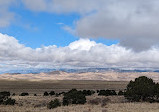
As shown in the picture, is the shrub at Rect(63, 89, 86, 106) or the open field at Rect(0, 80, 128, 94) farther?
the open field at Rect(0, 80, 128, 94)

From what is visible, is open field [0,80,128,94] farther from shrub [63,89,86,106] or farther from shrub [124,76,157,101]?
shrub [124,76,157,101]

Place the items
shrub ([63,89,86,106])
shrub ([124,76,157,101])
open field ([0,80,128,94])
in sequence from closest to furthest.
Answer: shrub ([63,89,86,106])
shrub ([124,76,157,101])
open field ([0,80,128,94])

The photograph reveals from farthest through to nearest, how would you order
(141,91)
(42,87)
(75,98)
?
Answer: 1. (42,87)
2. (141,91)
3. (75,98)

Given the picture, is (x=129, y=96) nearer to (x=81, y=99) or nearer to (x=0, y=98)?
(x=81, y=99)

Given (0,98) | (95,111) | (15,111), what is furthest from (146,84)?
(0,98)

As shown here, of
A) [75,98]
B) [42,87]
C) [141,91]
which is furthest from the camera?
[42,87]

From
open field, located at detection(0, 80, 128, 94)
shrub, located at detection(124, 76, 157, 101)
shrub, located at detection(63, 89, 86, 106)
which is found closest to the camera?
shrub, located at detection(63, 89, 86, 106)

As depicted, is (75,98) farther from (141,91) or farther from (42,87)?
(42,87)

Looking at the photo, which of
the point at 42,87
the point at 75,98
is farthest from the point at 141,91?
the point at 42,87

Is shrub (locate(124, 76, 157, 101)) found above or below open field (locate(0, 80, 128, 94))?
above

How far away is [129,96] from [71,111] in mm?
14902

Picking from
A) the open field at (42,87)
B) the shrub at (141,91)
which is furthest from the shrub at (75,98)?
the open field at (42,87)

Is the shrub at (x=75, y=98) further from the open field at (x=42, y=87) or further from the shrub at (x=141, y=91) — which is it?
the open field at (x=42, y=87)

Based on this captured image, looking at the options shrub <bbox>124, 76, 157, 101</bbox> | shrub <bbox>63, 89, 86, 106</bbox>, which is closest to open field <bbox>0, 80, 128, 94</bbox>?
shrub <bbox>63, 89, 86, 106</bbox>
